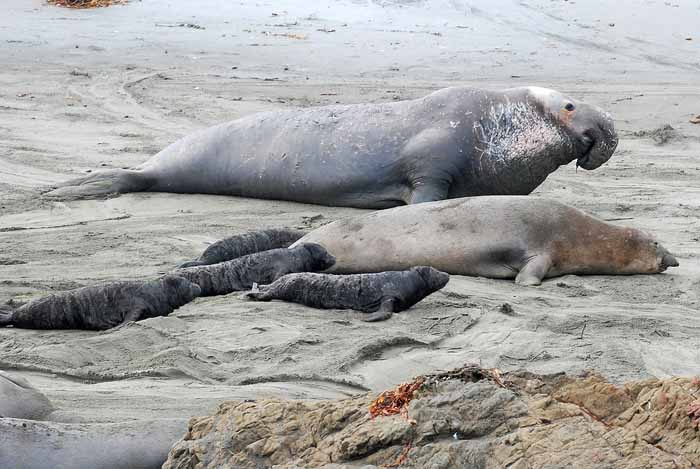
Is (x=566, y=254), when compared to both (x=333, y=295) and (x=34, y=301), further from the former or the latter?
(x=34, y=301)

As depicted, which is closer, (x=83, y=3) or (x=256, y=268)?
(x=256, y=268)

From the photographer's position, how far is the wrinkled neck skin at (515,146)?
8867 mm

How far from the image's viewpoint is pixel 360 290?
602cm

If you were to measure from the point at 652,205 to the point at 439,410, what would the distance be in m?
6.26

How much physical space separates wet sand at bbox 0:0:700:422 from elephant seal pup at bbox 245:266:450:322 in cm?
9

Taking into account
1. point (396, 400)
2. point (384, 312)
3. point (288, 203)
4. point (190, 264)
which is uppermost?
point (396, 400)

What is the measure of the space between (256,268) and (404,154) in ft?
8.66

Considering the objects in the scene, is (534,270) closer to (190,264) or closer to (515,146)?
(190,264)

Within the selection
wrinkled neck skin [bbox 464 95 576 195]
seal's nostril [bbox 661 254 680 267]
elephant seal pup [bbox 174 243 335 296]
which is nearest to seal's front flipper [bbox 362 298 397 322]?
elephant seal pup [bbox 174 243 335 296]

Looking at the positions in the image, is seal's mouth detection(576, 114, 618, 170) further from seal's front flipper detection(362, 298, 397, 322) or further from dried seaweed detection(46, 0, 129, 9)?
dried seaweed detection(46, 0, 129, 9)

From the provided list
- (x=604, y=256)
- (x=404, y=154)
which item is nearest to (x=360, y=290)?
(x=604, y=256)

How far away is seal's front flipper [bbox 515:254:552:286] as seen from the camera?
21.4 feet

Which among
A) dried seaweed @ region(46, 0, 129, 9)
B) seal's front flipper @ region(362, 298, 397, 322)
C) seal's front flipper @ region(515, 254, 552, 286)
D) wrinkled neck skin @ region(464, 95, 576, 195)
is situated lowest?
seal's front flipper @ region(515, 254, 552, 286)

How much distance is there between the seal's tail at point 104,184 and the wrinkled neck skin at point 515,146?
2755mm
